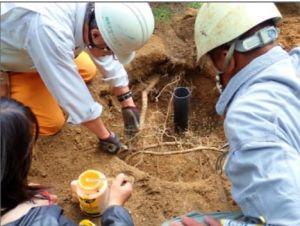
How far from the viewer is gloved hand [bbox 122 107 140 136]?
343 cm

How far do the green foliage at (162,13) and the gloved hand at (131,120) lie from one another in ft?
3.77

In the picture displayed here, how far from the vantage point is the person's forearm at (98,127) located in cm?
294

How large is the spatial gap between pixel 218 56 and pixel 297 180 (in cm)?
65

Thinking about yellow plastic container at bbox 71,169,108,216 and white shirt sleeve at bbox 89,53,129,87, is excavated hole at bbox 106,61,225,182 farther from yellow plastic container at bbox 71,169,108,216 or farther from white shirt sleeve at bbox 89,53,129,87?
yellow plastic container at bbox 71,169,108,216

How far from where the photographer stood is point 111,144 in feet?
10.3

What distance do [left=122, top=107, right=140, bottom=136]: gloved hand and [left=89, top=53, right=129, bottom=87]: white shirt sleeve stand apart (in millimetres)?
186

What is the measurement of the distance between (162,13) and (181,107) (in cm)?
123

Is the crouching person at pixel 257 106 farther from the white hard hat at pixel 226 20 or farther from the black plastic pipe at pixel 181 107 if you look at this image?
the black plastic pipe at pixel 181 107

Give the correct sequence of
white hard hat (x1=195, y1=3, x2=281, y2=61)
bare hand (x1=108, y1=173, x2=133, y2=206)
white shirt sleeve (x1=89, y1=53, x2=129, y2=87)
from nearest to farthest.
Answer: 1. white hard hat (x1=195, y1=3, x2=281, y2=61)
2. bare hand (x1=108, y1=173, x2=133, y2=206)
3. white shirt sleeve (x1=89, y1=53, x2=129, y2=87)

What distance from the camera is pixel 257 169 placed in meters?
1.85

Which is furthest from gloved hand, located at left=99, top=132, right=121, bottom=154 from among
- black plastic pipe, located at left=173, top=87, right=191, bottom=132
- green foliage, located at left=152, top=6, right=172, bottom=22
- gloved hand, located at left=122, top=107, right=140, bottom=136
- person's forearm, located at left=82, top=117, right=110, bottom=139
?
green foliage, located at left=152, top=6, right=172, bottom=22

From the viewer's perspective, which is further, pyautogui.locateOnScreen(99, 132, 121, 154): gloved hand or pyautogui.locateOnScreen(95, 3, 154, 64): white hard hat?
pyautogui.locateOnScreen(99, 132, 121, 154): gloved hand

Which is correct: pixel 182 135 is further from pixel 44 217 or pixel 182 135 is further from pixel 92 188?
pixel 44 217

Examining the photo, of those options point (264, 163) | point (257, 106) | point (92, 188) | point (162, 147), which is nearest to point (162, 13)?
point (162, 147)
